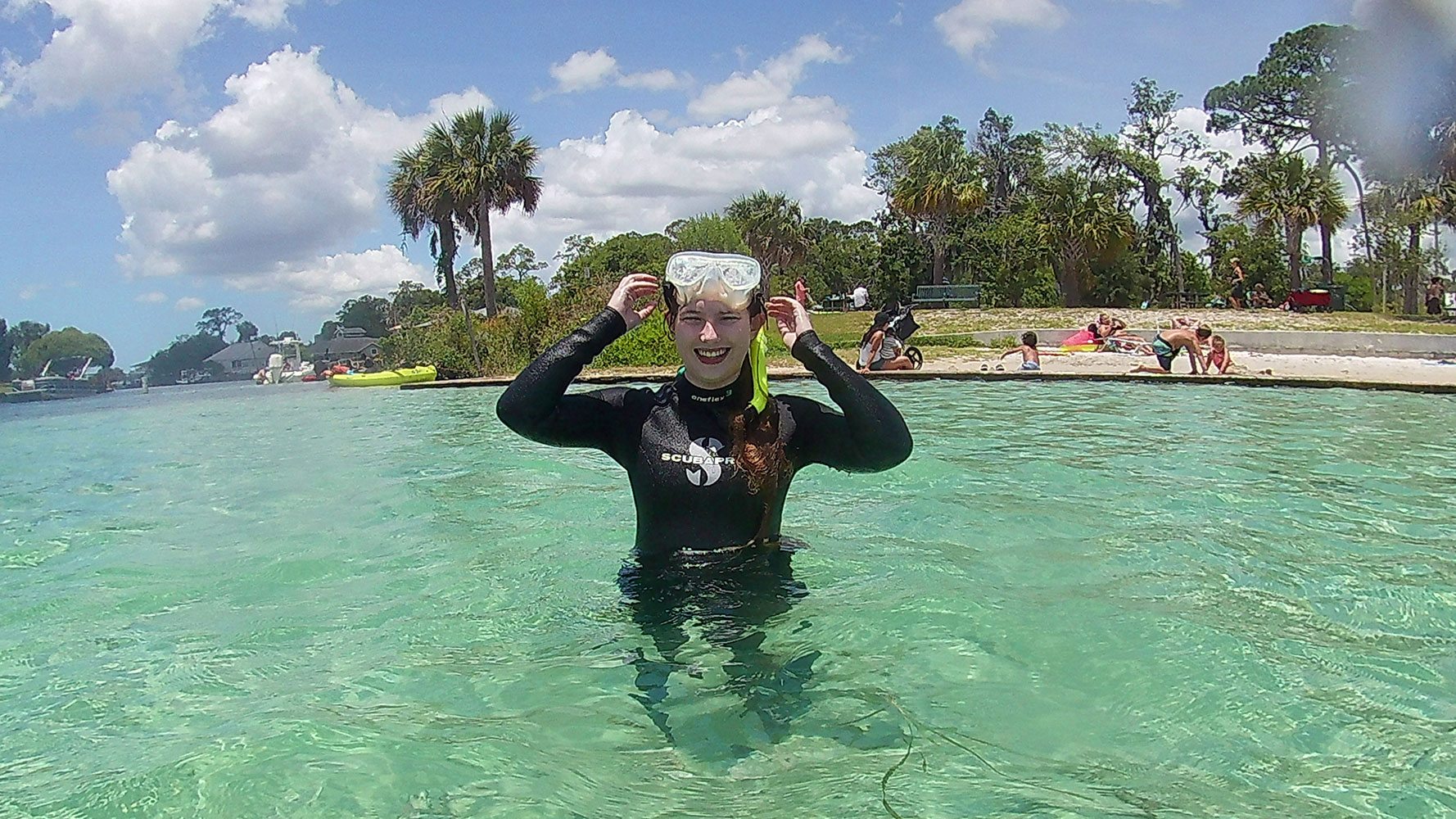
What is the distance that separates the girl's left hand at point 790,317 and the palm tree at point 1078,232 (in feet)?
114

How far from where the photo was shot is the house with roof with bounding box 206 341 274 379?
267 ft

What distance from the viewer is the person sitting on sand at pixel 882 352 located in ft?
58.8

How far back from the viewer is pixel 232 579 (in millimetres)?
5469

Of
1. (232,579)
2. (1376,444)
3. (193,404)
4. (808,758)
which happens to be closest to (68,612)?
(232,579)

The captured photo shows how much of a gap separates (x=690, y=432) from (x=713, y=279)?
1.66 ft

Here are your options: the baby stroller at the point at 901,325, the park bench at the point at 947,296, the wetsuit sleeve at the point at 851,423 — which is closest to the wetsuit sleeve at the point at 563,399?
the wetsuit sleeve at the point at 851,423

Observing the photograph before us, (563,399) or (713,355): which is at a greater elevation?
(713,355)

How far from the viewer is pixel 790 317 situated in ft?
10.7

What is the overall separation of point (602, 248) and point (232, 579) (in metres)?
53.1

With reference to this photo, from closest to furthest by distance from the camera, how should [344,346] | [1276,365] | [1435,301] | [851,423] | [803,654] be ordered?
[851,423], [803,654], [1276,365], [1435,301], [344,346]

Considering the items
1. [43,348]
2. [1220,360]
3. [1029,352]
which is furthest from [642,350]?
[43,348]

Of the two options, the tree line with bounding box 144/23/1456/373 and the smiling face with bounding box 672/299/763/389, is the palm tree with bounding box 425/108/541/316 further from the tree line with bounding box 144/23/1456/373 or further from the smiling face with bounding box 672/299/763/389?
the smiling face with bounding box 672/299/763/389

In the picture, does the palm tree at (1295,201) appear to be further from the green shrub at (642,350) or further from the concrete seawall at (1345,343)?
the green shrub at (642,350)

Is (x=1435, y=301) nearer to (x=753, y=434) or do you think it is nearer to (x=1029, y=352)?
(x=1029, y=352)
